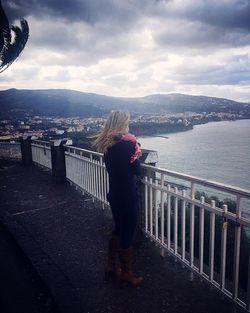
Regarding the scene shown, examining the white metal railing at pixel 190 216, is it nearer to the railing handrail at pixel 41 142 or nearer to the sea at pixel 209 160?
the railing handrail at pixel 41 142

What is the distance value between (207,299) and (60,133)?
34.5 ft

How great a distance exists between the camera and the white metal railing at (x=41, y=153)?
11.3 metres

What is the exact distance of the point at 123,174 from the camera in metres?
3.40

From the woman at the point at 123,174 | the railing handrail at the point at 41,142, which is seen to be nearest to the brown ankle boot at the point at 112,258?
the woman at the point at 123,174

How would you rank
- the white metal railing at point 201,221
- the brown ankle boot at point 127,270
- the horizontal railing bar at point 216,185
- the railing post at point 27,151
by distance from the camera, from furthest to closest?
1. the railing post at point 27,151
2. the brown ankle boot at point 127,270
3. the white metal railing at point 201,221
4. the horizontal railing bar at point 216,185

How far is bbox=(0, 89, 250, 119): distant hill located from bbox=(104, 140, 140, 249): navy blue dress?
46721mm

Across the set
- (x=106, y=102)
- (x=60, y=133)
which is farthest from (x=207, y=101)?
(x=60, y=133)

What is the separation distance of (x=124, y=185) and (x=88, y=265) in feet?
4.55

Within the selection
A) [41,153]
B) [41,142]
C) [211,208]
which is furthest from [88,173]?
[41,142]

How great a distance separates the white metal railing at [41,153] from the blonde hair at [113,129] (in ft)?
25.8

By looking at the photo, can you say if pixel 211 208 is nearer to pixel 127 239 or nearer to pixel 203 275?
pixel 203 275

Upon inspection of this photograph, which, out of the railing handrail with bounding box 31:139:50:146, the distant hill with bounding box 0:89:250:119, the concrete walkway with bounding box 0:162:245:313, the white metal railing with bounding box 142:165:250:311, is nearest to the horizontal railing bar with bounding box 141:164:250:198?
the white metal railing with bounding box 142:165:250:311

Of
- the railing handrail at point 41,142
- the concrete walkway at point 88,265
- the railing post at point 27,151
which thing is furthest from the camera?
the railing post at point 27,151

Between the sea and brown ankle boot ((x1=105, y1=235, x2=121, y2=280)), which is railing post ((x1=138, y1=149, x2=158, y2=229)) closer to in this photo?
brown ankle boot ((x1=105, y1=235, x2=121, y2=280))
